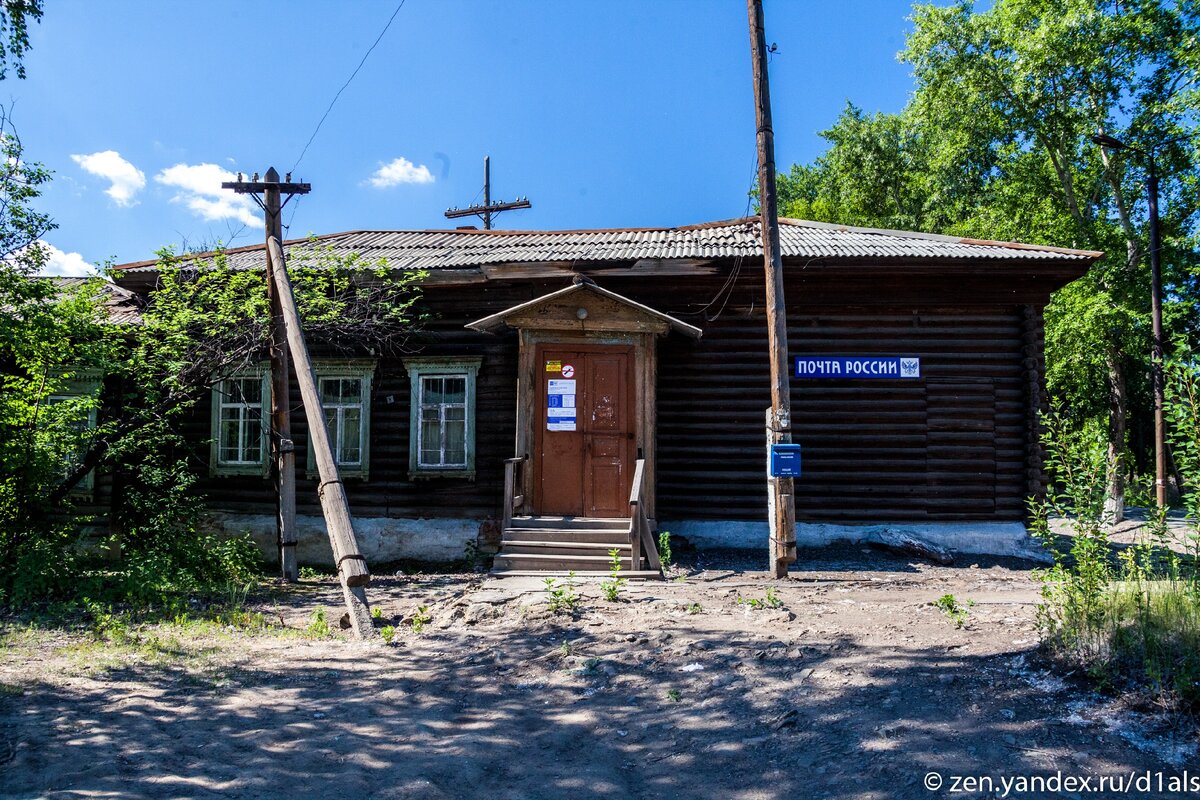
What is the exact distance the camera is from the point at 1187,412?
4.09m

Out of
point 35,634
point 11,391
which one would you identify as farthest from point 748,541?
point 11,391

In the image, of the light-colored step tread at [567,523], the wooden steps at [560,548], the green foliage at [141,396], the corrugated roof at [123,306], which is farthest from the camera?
the corrugated roof at [123,306]

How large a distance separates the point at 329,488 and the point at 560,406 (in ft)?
10.8

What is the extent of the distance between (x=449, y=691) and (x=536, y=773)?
131 cm

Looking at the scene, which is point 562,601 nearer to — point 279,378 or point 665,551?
point 665,551

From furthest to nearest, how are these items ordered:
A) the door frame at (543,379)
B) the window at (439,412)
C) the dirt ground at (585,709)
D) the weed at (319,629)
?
1. the window at (439,412)
2. the door frame at (543,379)
3. the weed at (319,629)
4. the dirt ground at (585,709)

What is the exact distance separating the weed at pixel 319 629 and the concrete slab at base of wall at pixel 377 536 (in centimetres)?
364

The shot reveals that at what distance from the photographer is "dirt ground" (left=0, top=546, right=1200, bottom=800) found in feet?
11.4

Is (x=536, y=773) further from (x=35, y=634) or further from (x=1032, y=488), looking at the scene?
(x=1032, y=488)

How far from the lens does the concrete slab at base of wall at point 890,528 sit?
9906mm

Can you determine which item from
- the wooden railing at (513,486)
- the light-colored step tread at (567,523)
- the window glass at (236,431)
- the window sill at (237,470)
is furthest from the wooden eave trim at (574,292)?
the window sill at (237,470)

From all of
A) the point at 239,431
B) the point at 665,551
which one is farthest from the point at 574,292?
the point at 239,431

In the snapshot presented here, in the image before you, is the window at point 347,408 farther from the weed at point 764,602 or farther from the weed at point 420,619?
the weed at point 764,602

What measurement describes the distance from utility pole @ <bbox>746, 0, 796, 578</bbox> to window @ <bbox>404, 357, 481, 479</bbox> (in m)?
4.35
